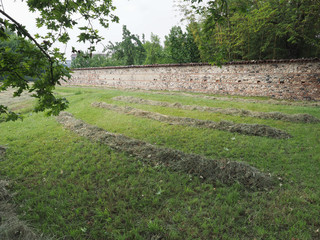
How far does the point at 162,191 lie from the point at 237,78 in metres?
11.7

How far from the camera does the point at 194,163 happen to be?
4.20 metres

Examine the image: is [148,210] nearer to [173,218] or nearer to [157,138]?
[173,218]

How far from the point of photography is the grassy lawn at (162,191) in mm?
2688

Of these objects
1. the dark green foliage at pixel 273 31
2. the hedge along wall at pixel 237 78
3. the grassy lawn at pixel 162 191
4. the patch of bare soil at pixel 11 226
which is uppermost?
the dark green foliage at pixel 273 31

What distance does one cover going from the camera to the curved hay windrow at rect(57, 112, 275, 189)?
11.9 feet

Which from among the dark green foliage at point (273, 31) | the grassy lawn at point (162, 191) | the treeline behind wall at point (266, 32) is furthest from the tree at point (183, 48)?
the grassy lawn at point (162, 191)

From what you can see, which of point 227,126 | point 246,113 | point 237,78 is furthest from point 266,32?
point 227,126

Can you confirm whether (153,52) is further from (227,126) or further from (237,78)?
(227,126)

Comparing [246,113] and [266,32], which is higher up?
[266,32]

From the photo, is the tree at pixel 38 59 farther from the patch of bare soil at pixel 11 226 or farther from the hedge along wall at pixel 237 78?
the hedge along wall at pixel 237 78

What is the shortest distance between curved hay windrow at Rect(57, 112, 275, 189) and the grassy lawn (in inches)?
6.7

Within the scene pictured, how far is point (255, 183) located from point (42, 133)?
22.2ft

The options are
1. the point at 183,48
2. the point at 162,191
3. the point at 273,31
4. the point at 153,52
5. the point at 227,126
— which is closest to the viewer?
the point at 162,191

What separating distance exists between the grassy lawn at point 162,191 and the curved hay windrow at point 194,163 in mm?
170
